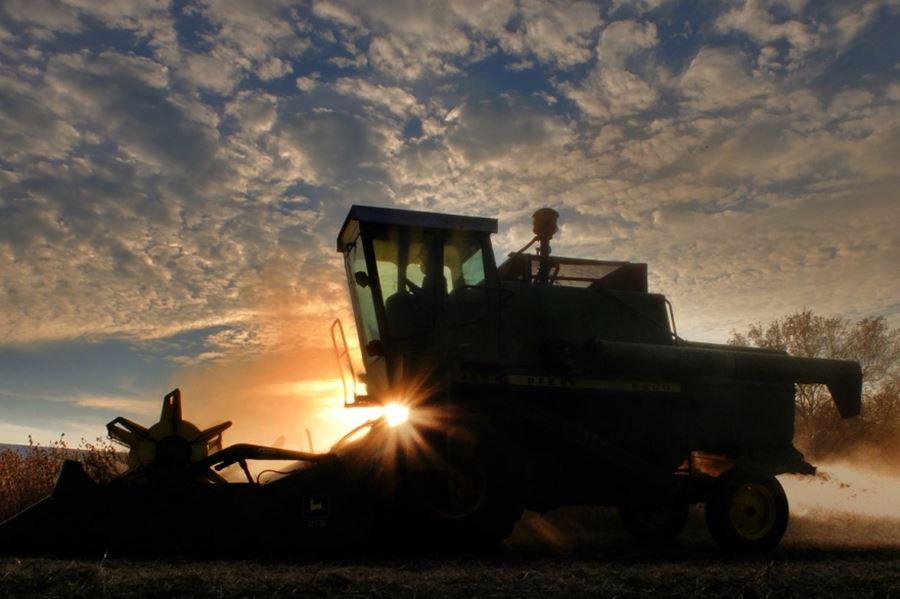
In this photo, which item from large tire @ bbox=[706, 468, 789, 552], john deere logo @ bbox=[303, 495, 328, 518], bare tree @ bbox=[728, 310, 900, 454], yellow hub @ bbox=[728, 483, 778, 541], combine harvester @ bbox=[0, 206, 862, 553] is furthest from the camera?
bare tree @ bbox=[728, 310, 900, 454]

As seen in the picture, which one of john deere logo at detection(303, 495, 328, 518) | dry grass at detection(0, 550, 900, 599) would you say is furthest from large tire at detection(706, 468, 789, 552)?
john deere logo at detection(303, 495, 328, 518)

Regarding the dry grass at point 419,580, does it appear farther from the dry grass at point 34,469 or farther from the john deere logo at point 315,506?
the dry grass at point 34,469

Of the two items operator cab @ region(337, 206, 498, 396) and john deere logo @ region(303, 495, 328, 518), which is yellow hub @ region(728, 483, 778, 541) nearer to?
operator cab @ region(337, 206, 498, 396)

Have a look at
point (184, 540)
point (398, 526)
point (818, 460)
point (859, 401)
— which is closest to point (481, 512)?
point (398, 526)

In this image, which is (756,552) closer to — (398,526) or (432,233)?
(398,526)

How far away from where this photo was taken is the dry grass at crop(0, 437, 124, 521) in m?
10.2

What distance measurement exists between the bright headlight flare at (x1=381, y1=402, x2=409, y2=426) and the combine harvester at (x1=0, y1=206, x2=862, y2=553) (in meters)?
0.02

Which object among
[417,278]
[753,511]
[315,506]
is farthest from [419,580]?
[753,511]

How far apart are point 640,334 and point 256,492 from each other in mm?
5014

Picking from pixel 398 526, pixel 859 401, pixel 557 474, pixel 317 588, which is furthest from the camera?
pixel 859 401

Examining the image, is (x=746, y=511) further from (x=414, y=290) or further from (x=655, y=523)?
(x=414, y=290)

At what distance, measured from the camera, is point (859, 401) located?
959cm

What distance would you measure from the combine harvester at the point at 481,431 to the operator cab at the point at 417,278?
18mm

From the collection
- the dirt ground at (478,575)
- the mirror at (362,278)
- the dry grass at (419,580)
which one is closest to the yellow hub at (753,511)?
the dirt ground at (478,575)
